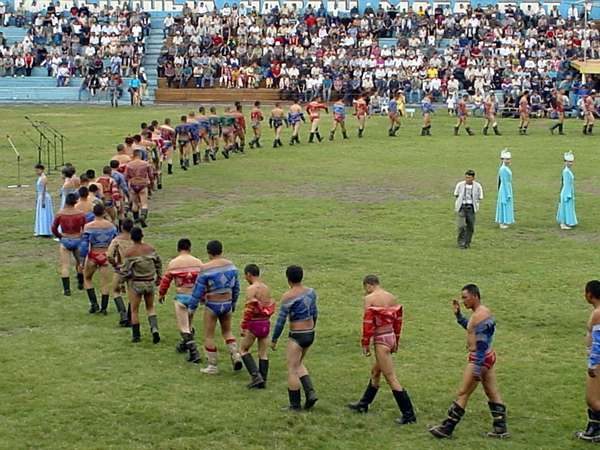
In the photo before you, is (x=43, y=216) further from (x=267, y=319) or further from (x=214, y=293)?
(x=267, y=319)

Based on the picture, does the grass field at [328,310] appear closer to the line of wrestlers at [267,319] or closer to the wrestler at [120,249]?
the line of wrestlers at [267,319]

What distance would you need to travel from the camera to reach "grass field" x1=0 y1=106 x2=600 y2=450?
14109 mm

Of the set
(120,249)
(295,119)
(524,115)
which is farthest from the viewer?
(524,115)

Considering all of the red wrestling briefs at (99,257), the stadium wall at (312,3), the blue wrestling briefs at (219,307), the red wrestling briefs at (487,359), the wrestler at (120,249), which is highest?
the stadium wall at (312,3)

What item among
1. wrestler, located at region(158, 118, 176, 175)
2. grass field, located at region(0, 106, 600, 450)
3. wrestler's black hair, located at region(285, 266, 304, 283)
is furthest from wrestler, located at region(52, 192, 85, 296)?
wrestler, located at region(158, 118, 176, 175)

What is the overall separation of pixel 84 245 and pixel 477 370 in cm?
871

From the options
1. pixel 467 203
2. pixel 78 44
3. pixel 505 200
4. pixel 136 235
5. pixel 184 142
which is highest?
pixel 78 44

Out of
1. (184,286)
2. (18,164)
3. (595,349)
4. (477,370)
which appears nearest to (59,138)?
(18,164)

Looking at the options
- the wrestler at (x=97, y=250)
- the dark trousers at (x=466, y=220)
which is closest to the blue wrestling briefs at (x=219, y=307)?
the wrestler at (x=97, y=250)

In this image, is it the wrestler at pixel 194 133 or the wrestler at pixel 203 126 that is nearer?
the wrestler at pixel 194 133

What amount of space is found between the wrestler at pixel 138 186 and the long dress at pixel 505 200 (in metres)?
8.56

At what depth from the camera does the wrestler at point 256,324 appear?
49.8 feet

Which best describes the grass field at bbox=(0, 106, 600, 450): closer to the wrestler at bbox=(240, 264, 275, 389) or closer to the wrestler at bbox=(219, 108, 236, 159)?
the wrestler at bbox=(240, 264, 275, 389)

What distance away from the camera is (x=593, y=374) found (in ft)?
44.6
